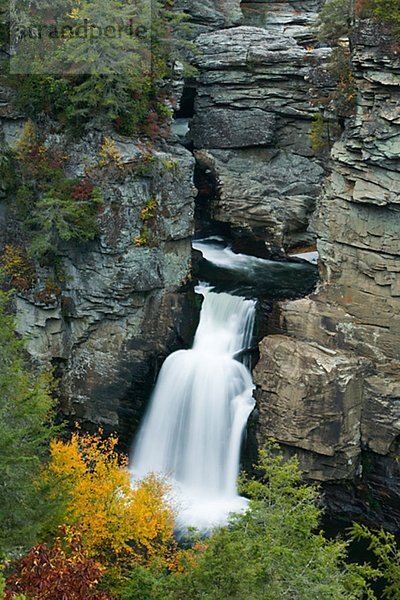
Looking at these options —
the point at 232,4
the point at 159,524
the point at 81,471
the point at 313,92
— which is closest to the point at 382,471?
the point at 159,524

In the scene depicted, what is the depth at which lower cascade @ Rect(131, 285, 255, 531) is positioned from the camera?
79.1 ft

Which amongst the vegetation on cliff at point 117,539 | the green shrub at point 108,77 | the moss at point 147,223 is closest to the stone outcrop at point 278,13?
the green shrub at point 108,77

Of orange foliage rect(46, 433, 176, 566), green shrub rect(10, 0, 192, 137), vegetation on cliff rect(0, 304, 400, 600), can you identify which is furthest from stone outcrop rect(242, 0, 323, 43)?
orange foliage rect(46, 433, 176, 566)

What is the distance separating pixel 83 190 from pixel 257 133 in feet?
29.3

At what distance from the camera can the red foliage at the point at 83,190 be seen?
25.2 m

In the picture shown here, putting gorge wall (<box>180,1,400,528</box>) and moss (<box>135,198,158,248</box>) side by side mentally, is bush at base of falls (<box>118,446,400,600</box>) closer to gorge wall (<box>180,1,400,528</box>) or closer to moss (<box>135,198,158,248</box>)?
gorge wall (<box>180,1,400,528</box>)

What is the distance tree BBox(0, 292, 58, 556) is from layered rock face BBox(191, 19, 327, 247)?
1586 cm

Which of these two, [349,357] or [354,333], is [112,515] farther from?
[354,333]

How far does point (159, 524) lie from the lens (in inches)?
768

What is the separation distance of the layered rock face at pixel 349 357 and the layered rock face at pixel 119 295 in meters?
4.59

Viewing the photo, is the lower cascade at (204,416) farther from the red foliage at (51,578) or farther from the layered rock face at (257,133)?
the red foliage at (51,578)

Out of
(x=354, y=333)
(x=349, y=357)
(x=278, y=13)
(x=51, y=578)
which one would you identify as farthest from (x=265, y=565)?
(x=278, y=13)

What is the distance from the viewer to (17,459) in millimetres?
14266

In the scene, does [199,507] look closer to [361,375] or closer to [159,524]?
[159,524]
